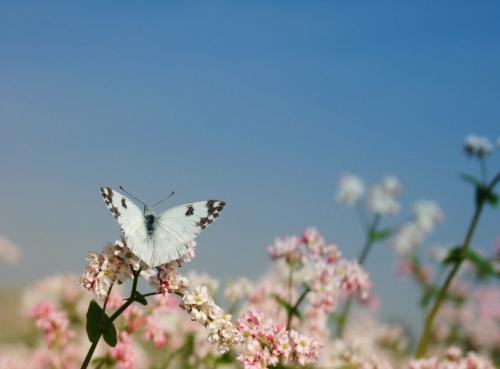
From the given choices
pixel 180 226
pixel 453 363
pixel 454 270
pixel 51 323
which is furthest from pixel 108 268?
pixel 454 270

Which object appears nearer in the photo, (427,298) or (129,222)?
(129,222)

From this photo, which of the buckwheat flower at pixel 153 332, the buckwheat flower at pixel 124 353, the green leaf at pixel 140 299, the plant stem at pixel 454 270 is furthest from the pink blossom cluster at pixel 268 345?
the plant stem at pixel 454 270

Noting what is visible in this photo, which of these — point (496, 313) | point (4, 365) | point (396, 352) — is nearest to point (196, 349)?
point (4, 365)

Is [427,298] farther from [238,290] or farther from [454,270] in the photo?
[238,290]

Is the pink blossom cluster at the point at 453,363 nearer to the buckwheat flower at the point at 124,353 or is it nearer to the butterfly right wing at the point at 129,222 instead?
the buckwheat flower at the point at 124,353

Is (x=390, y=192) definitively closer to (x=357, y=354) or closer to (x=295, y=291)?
(x=295, y=291)

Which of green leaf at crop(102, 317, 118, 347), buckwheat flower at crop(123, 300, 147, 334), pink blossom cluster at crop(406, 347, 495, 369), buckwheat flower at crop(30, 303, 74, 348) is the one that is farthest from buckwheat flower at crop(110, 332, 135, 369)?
pink blossom cluster at crop(406, 347, 495, 369)
